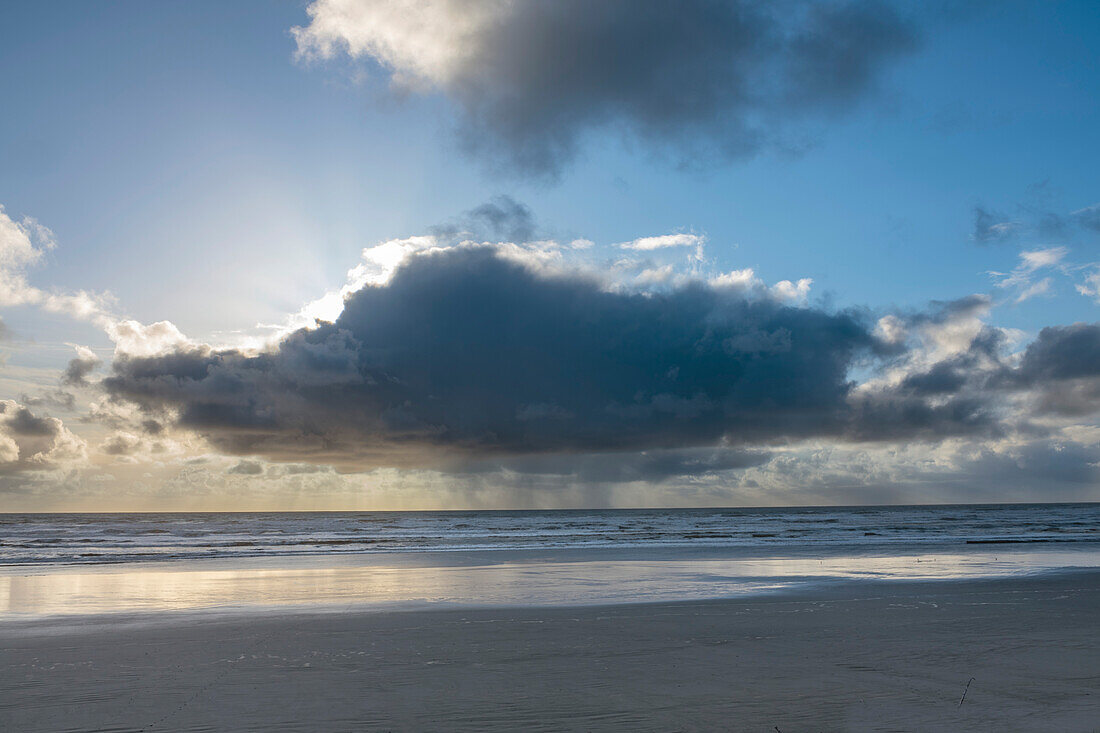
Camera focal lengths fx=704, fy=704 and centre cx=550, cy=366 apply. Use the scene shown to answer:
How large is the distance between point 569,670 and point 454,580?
16.0 m

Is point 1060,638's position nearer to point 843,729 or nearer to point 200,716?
point 843,729

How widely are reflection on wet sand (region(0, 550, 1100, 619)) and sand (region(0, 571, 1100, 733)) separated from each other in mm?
3020

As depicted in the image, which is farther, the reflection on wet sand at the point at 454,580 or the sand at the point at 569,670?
the reflection on wet sand at the point at 454,580

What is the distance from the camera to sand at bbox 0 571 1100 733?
8.98m

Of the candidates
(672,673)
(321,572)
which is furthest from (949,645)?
(321,572)

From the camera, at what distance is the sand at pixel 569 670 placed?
29.5ft

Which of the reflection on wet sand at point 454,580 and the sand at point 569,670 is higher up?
the sand at point 569,670

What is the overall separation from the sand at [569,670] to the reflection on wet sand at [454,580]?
3.02 meters

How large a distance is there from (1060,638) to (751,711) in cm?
895

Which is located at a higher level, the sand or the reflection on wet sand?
the sand

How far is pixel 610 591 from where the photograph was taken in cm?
2214

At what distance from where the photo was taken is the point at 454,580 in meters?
26.7

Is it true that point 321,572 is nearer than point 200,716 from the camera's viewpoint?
No

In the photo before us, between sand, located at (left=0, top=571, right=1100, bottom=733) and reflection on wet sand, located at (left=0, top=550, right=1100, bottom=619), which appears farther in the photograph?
reflection on wet sand, located at (left=0, top=550, right=1100, bottom=619)
